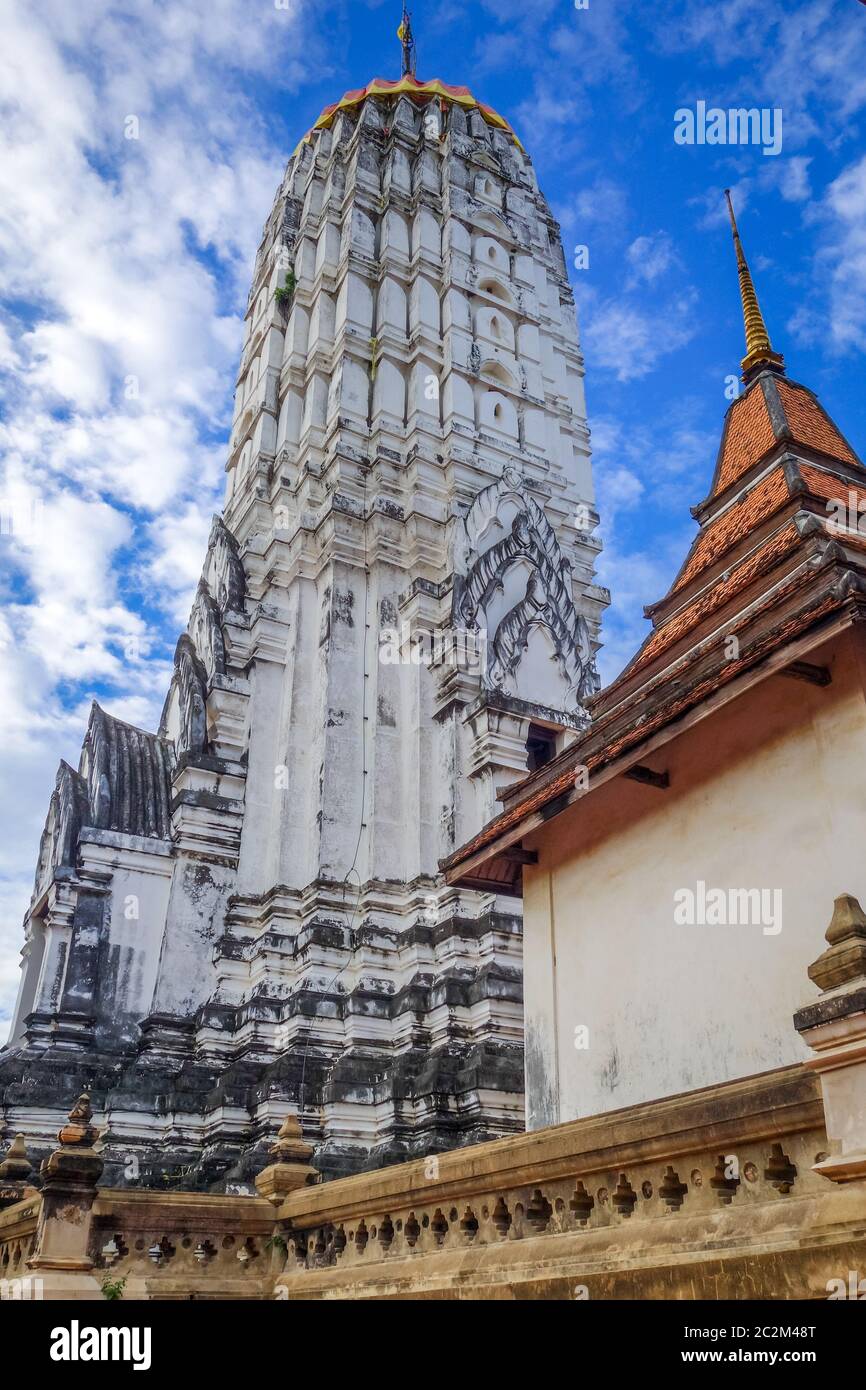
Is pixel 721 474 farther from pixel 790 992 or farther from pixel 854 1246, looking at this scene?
pixel 854 1246

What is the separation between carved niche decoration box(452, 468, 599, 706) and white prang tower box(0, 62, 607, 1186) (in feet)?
0.21

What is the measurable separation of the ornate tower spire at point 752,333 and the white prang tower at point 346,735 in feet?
22.2

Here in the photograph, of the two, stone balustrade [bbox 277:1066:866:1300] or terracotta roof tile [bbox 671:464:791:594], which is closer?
stone balustrade [bbox 277:1066:866:1300]

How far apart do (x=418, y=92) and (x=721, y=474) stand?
831 inches

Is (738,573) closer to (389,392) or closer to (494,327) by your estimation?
(389,392)

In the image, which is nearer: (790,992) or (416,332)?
(790,992)

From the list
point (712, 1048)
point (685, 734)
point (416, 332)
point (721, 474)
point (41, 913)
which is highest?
point (416, 332)

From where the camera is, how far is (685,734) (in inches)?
377

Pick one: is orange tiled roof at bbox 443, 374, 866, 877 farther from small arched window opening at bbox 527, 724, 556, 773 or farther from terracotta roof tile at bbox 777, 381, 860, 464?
small arched window opening at bbox 527, 724, 556, 773

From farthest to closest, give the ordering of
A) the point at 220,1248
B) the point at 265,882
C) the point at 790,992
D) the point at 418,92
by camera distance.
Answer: the point at 418,92
the point at 265,882
the point at 220,1248
the point at 790,992

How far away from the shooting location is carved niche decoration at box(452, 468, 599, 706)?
20516mm

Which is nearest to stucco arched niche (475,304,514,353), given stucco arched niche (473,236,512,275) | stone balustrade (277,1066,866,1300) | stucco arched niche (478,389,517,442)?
stucco arched niche (473,236,512,275)

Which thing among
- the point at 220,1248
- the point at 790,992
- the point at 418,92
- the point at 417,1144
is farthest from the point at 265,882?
the point at 418,92
